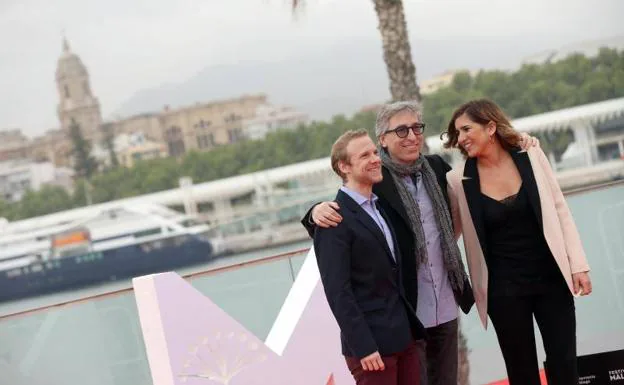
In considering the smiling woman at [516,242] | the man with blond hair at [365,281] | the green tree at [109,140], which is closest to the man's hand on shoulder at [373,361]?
the man with blond hair at [365,281]

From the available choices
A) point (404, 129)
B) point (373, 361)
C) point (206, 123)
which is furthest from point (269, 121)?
point (373, 361)

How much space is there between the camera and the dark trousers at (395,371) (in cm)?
272

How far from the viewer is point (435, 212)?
9.78 feet

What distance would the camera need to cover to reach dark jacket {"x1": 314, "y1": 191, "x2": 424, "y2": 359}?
8.64 feet

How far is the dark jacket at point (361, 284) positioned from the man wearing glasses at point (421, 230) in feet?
0.57

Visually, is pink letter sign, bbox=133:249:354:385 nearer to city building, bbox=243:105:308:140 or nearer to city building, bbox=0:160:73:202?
city building, bbox=243:105:308:140

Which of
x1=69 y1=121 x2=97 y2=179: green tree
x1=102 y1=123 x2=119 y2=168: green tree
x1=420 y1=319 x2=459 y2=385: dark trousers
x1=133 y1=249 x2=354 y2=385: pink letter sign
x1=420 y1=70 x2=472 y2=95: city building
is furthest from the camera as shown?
x1=102 y1=123 x2=119 y2=168: green tree

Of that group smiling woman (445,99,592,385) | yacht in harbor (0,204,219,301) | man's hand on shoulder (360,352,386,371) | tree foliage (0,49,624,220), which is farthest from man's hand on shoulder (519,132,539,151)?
tree foliage (0,49,624,220)

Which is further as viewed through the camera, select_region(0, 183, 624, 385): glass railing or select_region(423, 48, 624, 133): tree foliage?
select_region(423, 48, 624, 133): tree foliage

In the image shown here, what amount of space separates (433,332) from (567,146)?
64155mm

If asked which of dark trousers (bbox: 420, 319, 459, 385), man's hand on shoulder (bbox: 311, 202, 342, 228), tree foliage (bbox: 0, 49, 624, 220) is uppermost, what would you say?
man's hand on shoulder (bbox: 311, 202, 342, 228)

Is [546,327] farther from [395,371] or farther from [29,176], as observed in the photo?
[29,176]

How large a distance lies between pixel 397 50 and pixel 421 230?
15.6ft

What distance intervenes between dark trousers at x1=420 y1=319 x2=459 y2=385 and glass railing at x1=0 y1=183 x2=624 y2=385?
1.67m
